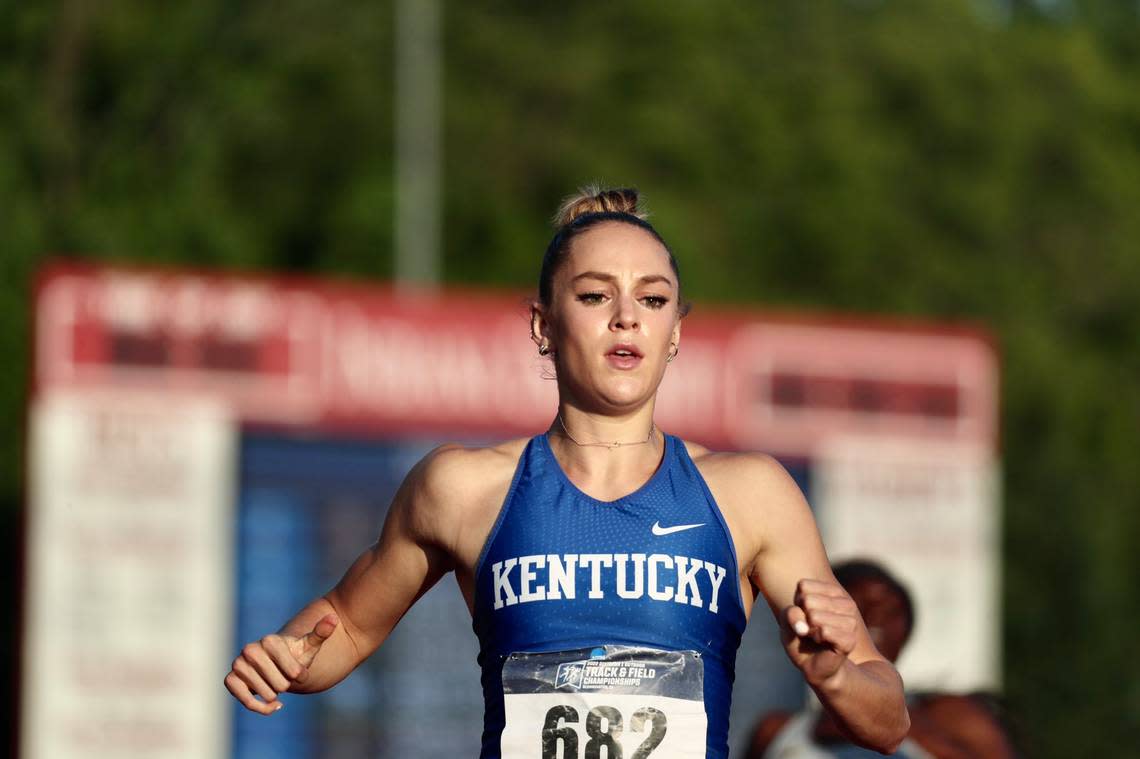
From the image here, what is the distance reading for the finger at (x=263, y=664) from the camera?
4.13 m

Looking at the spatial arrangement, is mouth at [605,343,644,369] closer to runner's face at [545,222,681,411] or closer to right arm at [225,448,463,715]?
runner's face at [545,222,681,411]

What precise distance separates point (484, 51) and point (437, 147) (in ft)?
8.16

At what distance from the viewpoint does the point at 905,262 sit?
4200cm

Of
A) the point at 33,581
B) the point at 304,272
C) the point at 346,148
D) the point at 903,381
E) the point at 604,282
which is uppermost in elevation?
the point at 346,148

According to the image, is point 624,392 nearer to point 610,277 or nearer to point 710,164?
point 610,277

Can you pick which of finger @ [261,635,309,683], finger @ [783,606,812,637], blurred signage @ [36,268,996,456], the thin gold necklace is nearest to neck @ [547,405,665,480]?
the thin gold necklace

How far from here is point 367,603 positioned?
436 centimetres

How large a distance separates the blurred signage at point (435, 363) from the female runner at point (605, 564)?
28.8ft

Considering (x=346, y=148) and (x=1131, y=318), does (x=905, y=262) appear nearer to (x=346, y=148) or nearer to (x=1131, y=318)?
(x=1131, y=318)

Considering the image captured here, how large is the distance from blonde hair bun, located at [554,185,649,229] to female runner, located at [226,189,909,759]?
4cm

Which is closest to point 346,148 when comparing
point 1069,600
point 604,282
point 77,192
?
point 77,192

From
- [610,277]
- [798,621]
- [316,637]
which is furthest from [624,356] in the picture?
[316,637]

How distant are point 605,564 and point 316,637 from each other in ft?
1.76

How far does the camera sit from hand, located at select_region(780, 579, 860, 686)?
3.81 m
